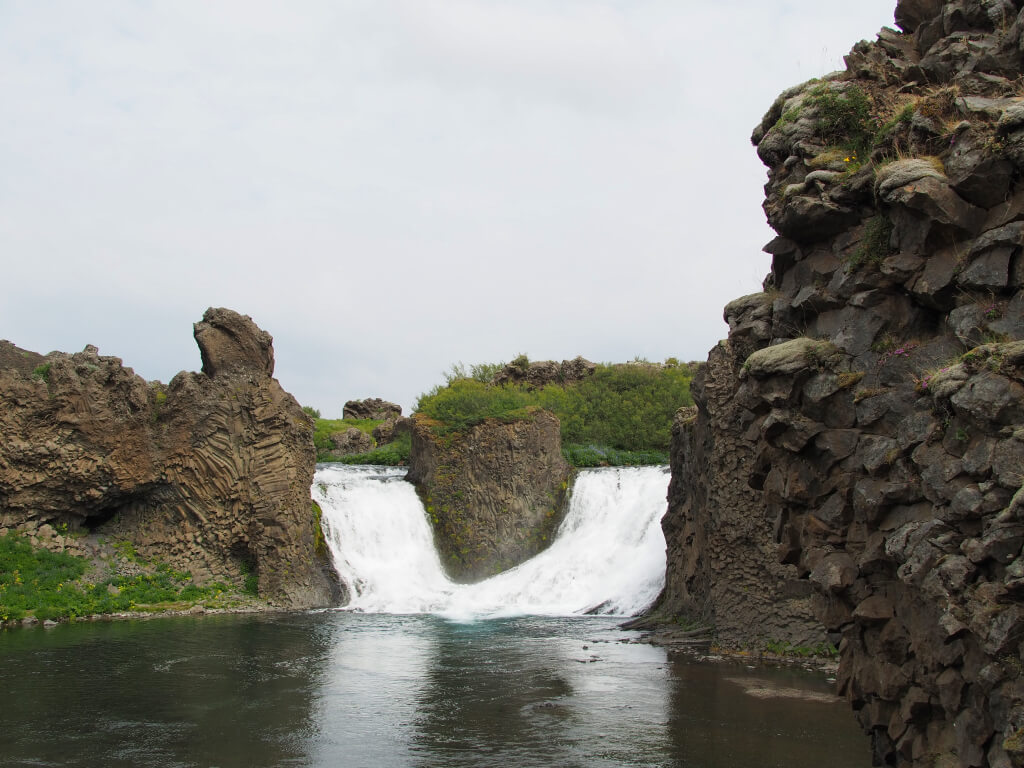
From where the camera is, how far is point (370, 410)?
2864 inches

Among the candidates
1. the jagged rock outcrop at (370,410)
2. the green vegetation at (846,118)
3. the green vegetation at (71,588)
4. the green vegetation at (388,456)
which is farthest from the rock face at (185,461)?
the jagged rock outcrop at (370,410)

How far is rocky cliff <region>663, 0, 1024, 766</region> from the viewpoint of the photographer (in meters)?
7.10

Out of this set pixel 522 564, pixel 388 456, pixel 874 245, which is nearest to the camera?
pixel 874 245

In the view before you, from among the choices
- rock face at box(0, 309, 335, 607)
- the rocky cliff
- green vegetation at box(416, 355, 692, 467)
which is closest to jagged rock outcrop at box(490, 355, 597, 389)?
green vegetation at box(416, 355, 692, 467)

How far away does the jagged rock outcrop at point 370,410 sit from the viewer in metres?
72.4

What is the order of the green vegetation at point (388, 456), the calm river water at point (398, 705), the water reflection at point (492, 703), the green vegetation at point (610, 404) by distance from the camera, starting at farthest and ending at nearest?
1. the green vegetation at point (388, 456)
2. the green vegetation at point (610, 404)
3. the water reflection at point (492, 703)
4. the calm river water at point (398, 705)

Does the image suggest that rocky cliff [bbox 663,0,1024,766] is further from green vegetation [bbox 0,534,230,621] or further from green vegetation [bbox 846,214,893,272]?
green vegetation [bbox 0,534,230,621]

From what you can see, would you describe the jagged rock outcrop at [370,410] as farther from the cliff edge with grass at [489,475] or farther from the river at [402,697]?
the river at [402,697]

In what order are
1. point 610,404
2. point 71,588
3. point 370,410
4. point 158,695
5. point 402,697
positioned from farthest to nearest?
point 370,410 < point 610,404 < point 71,588 < point 402,697 < point 158,695

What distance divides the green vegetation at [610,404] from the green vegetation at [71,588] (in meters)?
15.8

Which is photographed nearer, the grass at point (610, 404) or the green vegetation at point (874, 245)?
the green vegetation at point (874, 245)

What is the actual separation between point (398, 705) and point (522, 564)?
20604 mm

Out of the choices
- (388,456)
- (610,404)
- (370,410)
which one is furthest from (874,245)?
(370,410)

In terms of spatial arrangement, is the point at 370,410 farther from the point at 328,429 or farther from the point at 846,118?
the point at 846,118
